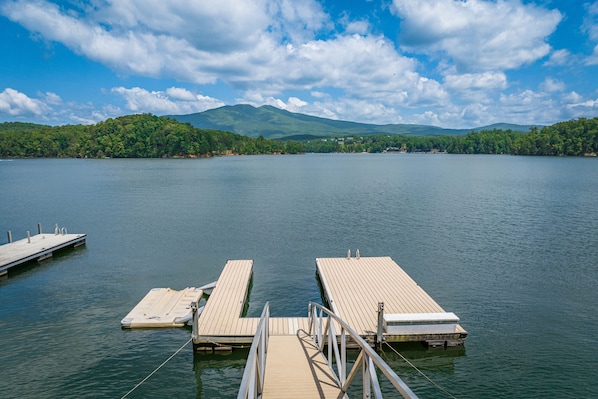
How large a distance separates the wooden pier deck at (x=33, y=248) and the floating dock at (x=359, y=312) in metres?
13.6

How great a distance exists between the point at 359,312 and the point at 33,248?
77.3ft

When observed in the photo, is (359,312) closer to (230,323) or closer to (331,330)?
(230,323)

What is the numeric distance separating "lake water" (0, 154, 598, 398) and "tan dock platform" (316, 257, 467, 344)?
1040 mm

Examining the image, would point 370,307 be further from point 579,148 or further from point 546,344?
point 579,148

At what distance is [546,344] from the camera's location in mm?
15438

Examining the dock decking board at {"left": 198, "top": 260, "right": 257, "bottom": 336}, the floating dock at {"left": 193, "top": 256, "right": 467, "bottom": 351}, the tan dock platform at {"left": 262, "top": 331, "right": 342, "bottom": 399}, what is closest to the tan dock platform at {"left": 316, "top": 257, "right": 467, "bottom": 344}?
the floating dock at {"left": 193, "top": 256, "right": 467, "bottom": 351}

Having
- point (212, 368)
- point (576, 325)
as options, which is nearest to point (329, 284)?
point (212, 368)

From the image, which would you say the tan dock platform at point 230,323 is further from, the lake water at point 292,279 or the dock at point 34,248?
the dock at point 34,248

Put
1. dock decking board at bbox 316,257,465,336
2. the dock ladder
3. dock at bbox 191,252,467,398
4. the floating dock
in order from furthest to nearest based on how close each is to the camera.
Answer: dock decking board at bbox 316,257,465,336
the floating dock
dock at bbox 191,252,467,398
the dock ladder

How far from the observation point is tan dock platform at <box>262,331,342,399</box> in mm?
8031

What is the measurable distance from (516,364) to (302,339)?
789 cm

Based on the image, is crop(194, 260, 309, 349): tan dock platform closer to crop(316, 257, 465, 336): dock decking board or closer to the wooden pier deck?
crop(316, 257, 465, 336): dock decking board

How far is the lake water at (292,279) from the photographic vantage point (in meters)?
13.4

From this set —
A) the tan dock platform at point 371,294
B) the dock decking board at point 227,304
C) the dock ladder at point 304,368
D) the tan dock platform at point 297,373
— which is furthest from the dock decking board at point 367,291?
the dock ladder at point 304,368
